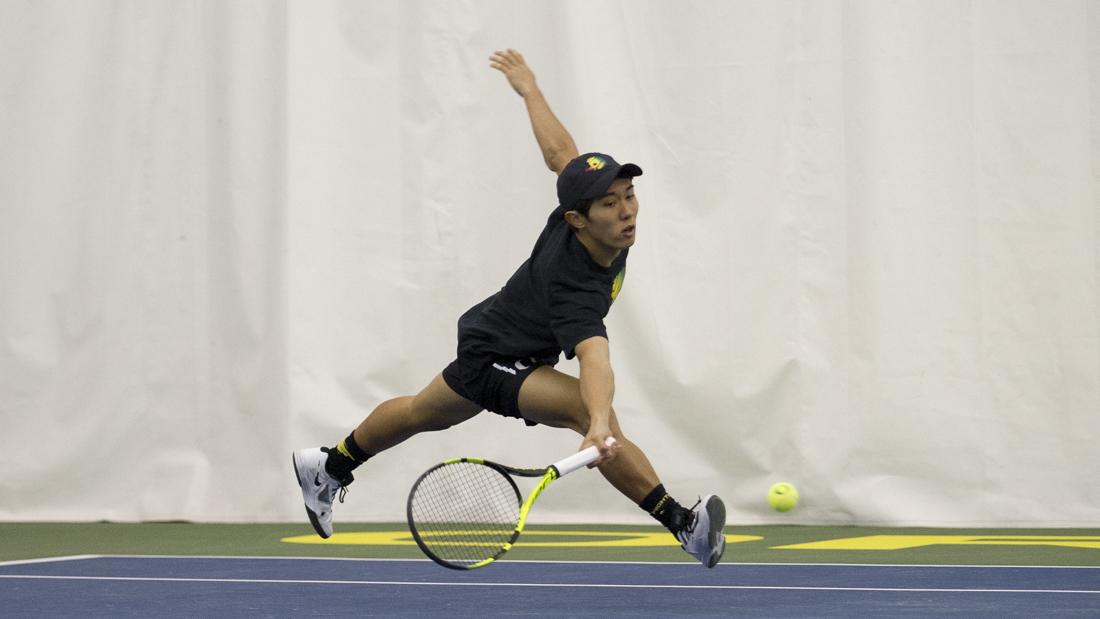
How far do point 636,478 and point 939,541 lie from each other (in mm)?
2609

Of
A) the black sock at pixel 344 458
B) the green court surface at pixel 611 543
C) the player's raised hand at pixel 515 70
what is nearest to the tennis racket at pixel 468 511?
the black sock at pixel 344 458

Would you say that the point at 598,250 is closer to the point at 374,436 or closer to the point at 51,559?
the point at 374,436

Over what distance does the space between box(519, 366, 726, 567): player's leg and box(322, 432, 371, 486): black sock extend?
776 mm

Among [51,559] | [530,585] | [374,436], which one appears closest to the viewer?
[530,585]

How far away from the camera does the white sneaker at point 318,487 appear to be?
18.0ft

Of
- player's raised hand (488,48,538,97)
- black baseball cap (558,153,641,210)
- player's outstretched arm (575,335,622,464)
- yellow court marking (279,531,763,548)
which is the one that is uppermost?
player's raised hand (488,48,538,97)

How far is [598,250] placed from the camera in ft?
15.9

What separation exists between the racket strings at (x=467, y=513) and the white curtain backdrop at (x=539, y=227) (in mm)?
3615

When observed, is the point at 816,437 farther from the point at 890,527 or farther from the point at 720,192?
the point at 720,192

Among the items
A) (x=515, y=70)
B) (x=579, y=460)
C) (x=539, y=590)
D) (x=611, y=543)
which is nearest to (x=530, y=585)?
(x=539, y=590)

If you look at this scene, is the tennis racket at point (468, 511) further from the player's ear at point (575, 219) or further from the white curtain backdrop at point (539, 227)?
the white curtain backdrop at point (539, 227)

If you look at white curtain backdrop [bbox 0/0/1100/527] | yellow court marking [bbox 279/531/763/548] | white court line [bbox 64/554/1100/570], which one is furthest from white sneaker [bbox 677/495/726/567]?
white curtain backdrop [bbox 0/0/1100/527]

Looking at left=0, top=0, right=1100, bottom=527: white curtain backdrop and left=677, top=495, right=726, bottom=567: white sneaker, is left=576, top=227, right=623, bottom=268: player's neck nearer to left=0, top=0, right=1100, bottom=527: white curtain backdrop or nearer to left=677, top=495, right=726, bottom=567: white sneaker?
left=677, top=495, right=726, bottom=567: white sneaker

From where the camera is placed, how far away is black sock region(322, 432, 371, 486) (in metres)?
5.43
